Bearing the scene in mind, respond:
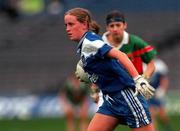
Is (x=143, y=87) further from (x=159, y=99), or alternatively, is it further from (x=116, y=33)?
(x=159, y=99)

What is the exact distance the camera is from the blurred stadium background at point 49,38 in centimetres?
2283

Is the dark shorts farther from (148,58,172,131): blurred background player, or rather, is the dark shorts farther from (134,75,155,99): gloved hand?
(148,58,172,131): blurred background player

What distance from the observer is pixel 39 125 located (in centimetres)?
1738

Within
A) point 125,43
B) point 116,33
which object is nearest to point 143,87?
point 116,33

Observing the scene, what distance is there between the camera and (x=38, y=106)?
19.8 m

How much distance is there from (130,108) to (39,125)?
9.25 m

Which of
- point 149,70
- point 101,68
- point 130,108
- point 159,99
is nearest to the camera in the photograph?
point 101,68

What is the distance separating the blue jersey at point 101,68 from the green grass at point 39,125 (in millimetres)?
7423

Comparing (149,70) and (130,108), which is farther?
(149,70)

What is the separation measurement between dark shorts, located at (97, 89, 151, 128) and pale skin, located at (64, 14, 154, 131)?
0.07 m

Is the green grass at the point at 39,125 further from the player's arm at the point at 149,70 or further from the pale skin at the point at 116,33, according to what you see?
the pale skin at the point at 116,33

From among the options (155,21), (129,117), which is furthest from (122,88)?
(155,21)

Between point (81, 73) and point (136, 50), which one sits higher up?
point (81, 73)

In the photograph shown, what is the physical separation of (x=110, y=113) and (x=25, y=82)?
14.8 m
